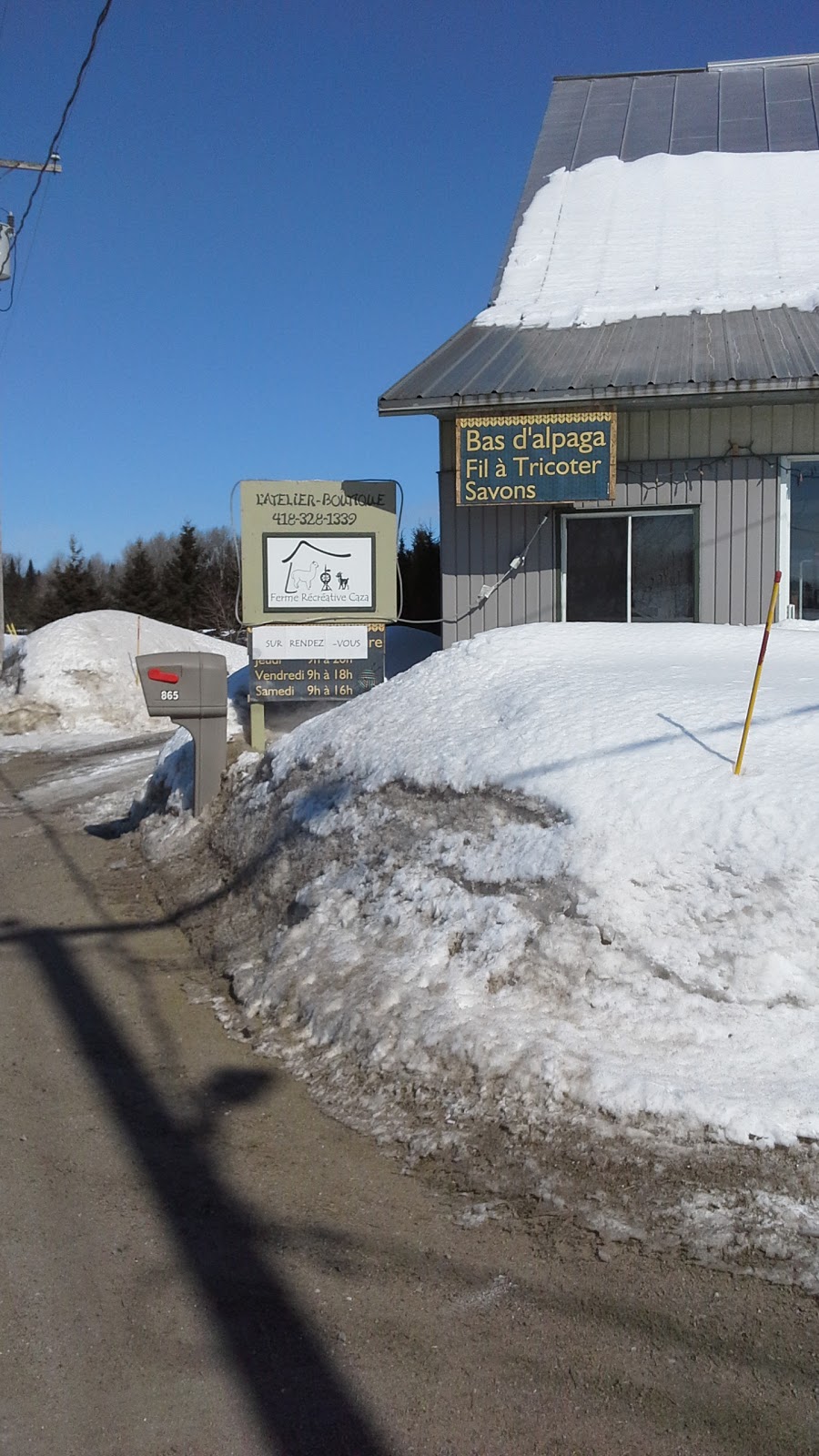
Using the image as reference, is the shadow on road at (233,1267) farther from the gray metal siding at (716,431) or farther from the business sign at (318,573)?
the gray metal siding at (716,431)

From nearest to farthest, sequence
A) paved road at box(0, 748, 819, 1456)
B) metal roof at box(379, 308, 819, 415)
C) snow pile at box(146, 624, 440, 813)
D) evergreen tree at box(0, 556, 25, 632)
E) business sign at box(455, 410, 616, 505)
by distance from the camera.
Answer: paved road at box(0, 748, 819, 1456), snow pile at box(146, 624, 440, 813), metal roof at box(379, 308, 819, 415), business sign at box(455, 410, 616, 505), evergreen tree at box(0, 556, 25, 632)

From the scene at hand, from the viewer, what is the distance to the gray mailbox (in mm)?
8922

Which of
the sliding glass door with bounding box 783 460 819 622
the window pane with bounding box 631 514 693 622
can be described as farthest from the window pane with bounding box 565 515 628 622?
the sliding glass door with bounding box 783 460 819 622

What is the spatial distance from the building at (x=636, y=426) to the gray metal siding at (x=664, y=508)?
0.05ft

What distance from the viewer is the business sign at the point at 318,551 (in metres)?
10.9

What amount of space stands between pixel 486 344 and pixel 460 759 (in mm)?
7177

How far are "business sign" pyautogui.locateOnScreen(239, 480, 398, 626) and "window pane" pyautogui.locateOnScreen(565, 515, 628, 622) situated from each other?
7.41 feet

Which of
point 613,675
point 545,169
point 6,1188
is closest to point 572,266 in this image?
point 545,169

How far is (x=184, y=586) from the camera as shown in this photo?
45.4 meters

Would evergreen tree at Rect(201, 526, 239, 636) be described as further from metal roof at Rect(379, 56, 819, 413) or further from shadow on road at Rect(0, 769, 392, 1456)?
shadow on road at Rect(0, 769, 392, 1456)

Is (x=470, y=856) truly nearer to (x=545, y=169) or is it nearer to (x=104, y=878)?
(x=104, y=878)

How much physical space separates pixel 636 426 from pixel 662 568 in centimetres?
149

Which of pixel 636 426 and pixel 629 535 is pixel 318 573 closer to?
pixel 629 535

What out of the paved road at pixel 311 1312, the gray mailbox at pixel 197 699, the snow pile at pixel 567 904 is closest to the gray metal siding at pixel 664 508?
the gray mailbox at pixel 197 699
